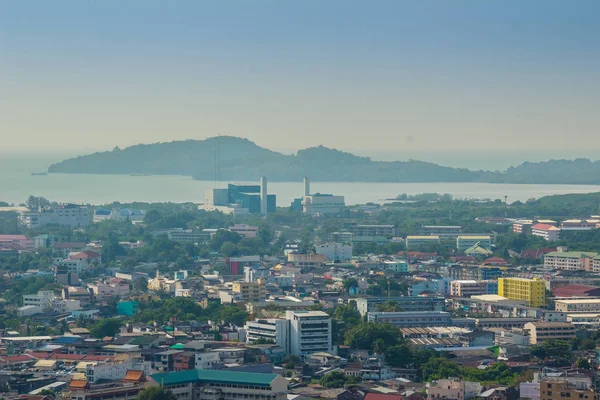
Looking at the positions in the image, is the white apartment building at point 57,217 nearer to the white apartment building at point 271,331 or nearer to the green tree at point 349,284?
the green tree at point 349,284

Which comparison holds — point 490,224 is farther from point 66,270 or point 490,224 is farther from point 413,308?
point 413,308

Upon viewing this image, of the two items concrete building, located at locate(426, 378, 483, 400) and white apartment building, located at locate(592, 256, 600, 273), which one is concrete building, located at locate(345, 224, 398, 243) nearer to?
white apartment building, located at locate(592, 256, 600, 273)

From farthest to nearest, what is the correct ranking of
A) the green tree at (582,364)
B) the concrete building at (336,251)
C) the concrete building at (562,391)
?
1. the concrete building at (336,251)
2. the green tree at (582,364)
3. the concrete building at (562,391)

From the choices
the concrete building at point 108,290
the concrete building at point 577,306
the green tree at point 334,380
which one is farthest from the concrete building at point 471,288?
the green tree at point 334,380

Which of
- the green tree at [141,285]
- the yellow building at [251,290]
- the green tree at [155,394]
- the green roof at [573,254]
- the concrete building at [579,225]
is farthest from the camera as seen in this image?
the concrete building at [579,225]

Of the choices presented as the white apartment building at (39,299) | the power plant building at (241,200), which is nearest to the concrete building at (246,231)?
the power plant building at (241,200)

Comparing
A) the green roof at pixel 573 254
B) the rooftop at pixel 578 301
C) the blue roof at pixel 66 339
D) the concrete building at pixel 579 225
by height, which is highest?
the concrete building at pixel 579 225

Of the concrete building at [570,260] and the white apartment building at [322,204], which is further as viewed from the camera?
the white apartment building at [322,204]

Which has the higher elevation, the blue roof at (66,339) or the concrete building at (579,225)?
the concrete building at (579,225)
